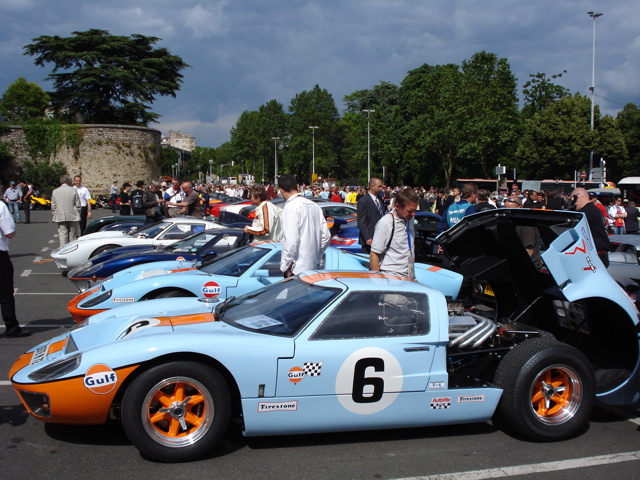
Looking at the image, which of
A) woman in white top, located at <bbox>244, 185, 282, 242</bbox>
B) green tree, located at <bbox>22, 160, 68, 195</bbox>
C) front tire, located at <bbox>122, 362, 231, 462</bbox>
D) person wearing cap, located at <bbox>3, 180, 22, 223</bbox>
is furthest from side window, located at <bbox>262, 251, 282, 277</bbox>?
green tree, located at <bbox>22, 160, 68, 195</bbox>

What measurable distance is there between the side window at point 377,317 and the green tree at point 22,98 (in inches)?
2427

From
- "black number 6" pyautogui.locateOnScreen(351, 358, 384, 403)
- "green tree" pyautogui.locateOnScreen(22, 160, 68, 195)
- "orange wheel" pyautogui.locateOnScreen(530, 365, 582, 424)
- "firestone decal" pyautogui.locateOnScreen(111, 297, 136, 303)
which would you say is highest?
"green tree" pyautogui.locateOnScreen(22, 160, 68, 195)

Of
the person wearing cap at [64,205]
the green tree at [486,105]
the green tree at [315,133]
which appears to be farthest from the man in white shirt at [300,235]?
the green tree at [315,133]

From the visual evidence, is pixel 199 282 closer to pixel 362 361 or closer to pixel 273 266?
pixel 273 266

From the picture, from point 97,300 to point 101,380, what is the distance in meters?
3.08

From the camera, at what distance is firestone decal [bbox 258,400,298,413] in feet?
11.8

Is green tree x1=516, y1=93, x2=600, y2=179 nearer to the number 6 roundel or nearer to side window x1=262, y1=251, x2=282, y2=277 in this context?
side window x1=262, y1=251, x2=282, y2=277

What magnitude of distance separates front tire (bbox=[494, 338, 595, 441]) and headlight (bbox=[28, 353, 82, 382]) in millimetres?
2918

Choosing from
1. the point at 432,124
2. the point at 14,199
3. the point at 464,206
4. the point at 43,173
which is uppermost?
the point at 432,124

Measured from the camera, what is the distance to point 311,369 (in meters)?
3.69

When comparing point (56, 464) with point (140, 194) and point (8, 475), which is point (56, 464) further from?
point (140, 194)

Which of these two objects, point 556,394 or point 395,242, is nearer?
point 556,394

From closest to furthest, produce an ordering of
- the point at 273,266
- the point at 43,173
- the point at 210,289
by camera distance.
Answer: the point at 210,289
the point at 273,266
the point at 43,173

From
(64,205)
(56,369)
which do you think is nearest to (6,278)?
(56,369)
